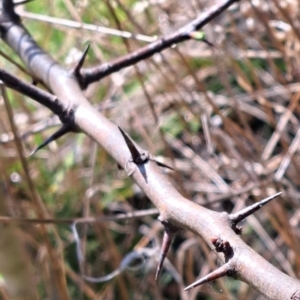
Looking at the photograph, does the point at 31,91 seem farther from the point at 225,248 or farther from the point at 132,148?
the point at 225,248

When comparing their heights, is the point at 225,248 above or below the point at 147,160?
below

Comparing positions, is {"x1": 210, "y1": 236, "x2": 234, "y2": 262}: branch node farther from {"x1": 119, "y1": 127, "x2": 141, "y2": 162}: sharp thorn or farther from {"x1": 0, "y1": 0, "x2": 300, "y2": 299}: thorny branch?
{"x1": 119, "y1": 127, "x2": 141, "y2": 162}: sharp thorn

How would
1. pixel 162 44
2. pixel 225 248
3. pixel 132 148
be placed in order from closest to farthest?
pixel 225 248 < pixel 132 148 < pixel 162 44

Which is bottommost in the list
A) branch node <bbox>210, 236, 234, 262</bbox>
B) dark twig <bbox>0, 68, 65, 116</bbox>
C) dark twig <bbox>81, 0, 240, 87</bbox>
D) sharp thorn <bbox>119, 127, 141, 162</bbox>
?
branch node <bbox>210, 236, 234, 262</bbox>

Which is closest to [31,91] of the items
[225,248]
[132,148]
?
[132,148]

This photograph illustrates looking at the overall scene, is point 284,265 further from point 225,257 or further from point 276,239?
point 225,257

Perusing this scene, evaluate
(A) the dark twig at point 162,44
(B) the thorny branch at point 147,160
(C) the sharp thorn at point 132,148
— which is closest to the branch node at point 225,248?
(B) the thorny branch at point 147,160

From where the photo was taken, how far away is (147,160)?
399mm

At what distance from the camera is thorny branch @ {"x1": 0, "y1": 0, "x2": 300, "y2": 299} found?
0.89 feet

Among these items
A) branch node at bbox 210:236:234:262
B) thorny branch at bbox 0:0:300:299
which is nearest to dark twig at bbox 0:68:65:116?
thorny branch at bbox 0:0:300:299

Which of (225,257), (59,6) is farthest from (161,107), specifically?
(225,257)

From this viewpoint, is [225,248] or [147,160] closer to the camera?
[225,248]

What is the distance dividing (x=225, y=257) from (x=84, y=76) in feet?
0.92

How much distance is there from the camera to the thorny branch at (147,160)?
0.27 metres
